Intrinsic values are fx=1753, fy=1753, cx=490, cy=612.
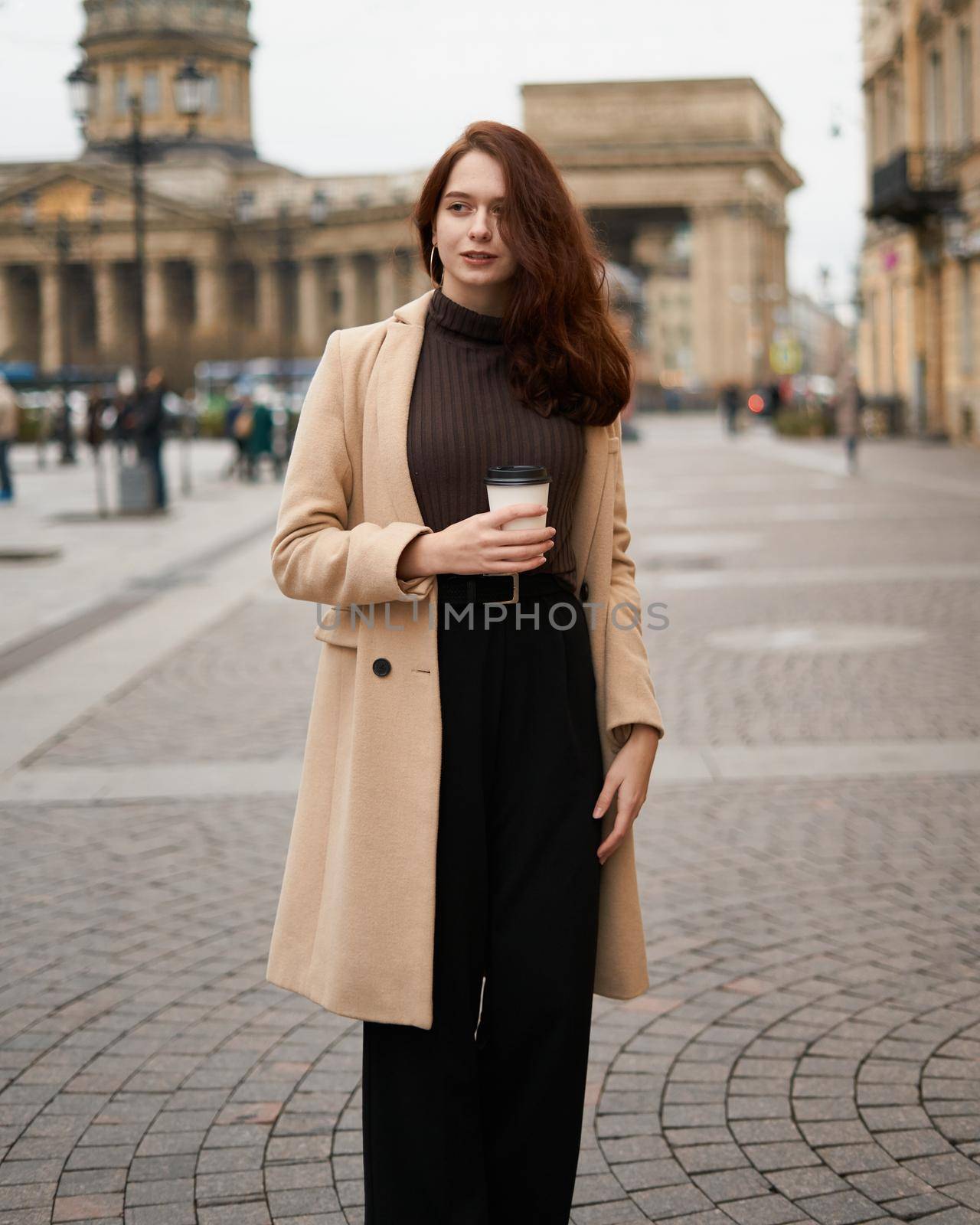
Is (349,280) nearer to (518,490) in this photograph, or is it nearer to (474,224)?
(474,224)

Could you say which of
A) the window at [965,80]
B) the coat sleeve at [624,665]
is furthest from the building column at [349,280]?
the coat sleeve at [624,665]

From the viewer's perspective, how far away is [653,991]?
468 centimetres

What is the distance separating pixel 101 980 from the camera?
483 cm

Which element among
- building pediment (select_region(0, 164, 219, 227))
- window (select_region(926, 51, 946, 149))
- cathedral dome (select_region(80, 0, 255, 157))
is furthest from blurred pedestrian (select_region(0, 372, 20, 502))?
building pediment (select_region(0, 164, 219, 227))

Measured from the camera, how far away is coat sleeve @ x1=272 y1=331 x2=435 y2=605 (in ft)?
8.87

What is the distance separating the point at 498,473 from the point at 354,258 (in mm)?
110480

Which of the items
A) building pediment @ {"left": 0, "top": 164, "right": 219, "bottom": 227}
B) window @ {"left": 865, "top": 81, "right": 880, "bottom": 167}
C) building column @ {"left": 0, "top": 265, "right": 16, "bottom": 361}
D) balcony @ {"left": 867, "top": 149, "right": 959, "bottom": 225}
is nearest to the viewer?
balcony @ {"left": 867, "top": 149, "right": 959, "bottom": 225}

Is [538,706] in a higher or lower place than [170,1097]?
higher

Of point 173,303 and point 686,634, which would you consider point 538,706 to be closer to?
point 686,634

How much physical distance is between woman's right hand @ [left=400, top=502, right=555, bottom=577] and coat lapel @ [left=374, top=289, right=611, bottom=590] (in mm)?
136

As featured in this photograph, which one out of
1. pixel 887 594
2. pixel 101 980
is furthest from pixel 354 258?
pixel 101 980

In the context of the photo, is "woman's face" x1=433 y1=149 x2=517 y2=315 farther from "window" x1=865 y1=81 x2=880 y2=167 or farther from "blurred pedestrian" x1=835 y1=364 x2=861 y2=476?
"window" x1=865 y1=81 x2=880 y2=167

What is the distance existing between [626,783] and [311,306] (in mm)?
114468

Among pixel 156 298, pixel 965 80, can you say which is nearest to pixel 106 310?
pixel 156 298
